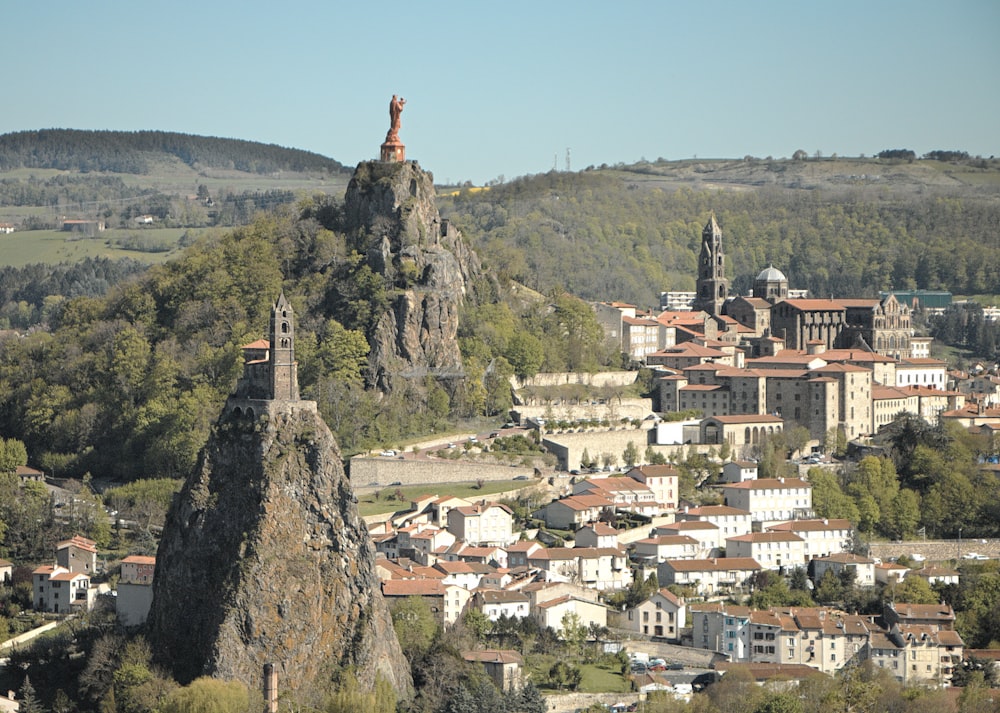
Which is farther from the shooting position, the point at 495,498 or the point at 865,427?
the point at 865,427

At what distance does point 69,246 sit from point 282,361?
10450 cm

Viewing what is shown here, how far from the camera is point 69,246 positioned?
521 ft

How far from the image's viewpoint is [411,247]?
7950cm

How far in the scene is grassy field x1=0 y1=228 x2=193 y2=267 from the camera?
498ft

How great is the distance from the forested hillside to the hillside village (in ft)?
120

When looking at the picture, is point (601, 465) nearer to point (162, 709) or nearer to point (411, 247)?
point (411, 247)

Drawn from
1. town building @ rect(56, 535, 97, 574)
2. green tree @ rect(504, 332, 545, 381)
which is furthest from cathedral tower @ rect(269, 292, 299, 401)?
green tree @ rect(504, 332, 545, 381)

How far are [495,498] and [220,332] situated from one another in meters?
16.4

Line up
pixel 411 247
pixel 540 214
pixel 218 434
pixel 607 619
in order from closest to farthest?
pixel 218 434 → pixel 607 619 → pixel 411 247 → pixel 540 214

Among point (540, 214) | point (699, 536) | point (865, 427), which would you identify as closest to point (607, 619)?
point (699, 536)

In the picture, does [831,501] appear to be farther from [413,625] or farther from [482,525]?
[413,625]

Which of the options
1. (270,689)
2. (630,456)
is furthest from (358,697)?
(630,456)

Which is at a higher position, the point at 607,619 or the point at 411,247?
the point at 411,247

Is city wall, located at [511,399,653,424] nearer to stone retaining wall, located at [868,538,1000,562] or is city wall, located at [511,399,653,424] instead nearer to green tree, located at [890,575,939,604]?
stone retaining wall, located at [868,538,1000,562]
